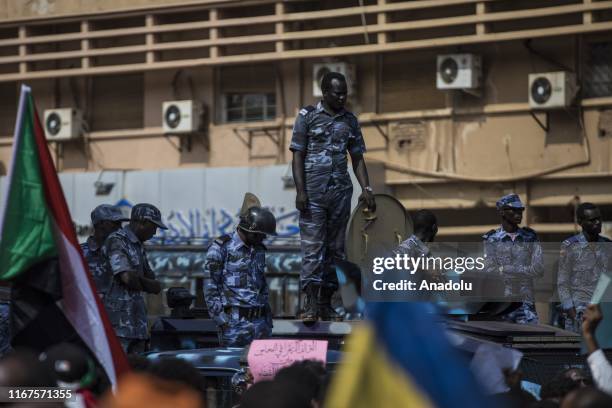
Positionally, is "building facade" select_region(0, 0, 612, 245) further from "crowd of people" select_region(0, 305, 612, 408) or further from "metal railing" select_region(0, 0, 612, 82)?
"crowd of people" select_region(0, 305, 612, 408)

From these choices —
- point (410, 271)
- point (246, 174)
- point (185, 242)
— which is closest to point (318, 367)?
point (410, 271)

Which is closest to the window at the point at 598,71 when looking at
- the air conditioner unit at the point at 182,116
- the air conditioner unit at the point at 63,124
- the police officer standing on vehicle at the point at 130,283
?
the air conditioner unit at the point at 182,116

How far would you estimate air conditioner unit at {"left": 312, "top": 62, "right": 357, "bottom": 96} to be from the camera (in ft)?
73.4

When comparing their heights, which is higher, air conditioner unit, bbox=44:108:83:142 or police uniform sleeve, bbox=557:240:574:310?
air conditioner unit, bbox=44:108:83:142

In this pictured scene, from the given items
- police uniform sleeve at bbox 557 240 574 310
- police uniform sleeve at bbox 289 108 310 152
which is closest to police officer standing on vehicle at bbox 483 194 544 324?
police uniform sleeve at bbox 557 240 574 310

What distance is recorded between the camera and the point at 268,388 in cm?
511

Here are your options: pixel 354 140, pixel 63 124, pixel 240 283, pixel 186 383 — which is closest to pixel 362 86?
pixel 63 124

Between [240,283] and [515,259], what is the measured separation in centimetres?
201

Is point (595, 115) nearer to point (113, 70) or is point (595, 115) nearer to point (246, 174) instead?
point (246, 174)

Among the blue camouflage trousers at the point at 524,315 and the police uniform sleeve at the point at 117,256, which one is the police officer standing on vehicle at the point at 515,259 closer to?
the blue camouflage trousers at the point at 524,315

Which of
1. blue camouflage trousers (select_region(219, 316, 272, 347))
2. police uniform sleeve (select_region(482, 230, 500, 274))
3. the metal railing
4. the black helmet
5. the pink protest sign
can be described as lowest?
blue camouflage trousers (select_region(219, 316, 272, 347))

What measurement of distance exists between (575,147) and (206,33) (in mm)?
6796

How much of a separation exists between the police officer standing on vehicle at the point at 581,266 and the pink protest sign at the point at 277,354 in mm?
2685

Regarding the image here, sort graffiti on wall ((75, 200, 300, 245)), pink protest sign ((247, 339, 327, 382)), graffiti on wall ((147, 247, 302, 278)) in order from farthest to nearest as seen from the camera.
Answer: graffiti on wall ((75, 200, 300, 245)) < graffiti on wall ((147, 247, 302, 278)) < pink protest sign ((247, 339, 327, 382))
